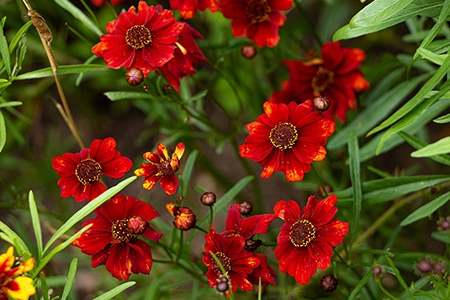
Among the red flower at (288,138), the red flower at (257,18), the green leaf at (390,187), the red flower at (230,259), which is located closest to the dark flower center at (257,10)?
the red flower at (257,18)

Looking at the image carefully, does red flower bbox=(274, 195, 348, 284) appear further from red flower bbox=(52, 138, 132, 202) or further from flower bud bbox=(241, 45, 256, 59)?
flower bud bbox=(241, 45, 256, 59)

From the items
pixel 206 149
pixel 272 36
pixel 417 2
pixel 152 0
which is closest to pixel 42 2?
pixel 152 0

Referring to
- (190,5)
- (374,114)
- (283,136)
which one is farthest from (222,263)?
(374,114)

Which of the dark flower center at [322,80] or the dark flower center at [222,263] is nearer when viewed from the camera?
the dark flower center at [222,263]

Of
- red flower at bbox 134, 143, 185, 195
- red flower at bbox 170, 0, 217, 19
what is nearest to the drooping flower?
red flower at bbox 134, 143, 185, 195

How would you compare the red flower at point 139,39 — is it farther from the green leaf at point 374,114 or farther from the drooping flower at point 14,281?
the green leaf at point 374,114

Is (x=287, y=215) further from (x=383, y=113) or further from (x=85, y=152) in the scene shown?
(x=383, y=113)
